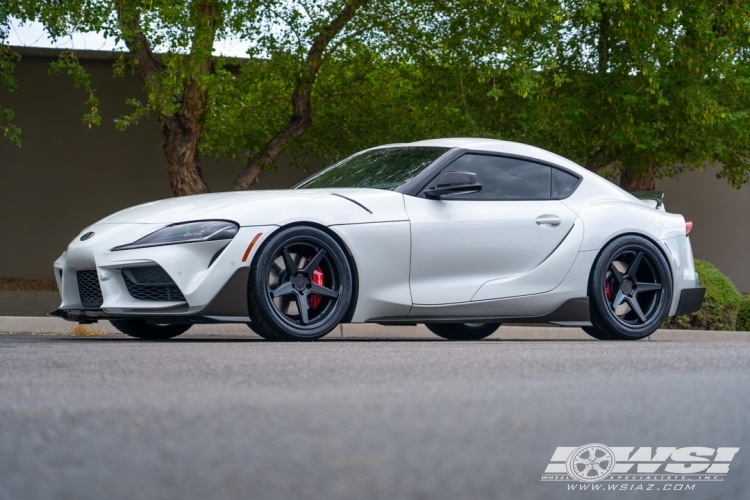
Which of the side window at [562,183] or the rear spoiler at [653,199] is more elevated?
the side window at [562,183]

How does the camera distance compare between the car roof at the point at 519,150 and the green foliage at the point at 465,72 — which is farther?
the green foliage at the point at 465,72

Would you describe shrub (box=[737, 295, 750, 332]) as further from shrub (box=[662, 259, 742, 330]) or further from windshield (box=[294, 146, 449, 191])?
windshield (box=[294, 146, 449, 191])

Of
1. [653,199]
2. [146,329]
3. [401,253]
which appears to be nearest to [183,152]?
[146,329]

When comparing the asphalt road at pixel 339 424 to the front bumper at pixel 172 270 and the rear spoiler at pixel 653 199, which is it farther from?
the rear spoiler at pixel 653 199

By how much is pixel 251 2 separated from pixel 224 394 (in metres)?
11.1

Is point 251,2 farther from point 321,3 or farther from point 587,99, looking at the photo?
point 587,99

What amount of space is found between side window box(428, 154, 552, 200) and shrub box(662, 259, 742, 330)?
5763 millimetres

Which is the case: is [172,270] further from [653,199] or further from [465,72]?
[465,72]

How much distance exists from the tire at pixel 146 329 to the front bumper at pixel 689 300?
379cm

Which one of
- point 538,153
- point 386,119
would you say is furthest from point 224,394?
point 386,119

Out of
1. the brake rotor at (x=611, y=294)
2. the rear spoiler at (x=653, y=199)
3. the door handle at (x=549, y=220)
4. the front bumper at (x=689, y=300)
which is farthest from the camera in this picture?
the rear spoiler at (x=653, y=199)

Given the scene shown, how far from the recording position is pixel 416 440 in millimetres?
2654

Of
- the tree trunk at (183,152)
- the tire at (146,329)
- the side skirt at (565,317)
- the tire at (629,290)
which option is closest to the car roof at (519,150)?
the tire at (629,290)

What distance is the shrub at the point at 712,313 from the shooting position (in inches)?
508
